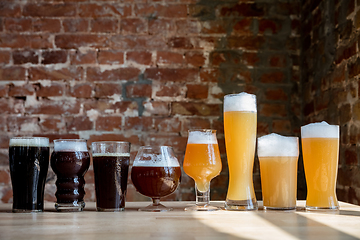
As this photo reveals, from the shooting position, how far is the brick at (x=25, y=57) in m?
2.08

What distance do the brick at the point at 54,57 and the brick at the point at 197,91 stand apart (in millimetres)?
691

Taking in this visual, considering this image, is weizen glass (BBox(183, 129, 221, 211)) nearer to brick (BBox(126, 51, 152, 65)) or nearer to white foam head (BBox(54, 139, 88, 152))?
white foam head (BBox(54, 139, 88, 152))

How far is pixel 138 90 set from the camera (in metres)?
2.08

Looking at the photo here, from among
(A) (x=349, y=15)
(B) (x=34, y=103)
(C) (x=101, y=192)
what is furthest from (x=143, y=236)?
(B) (x=34, y=103)

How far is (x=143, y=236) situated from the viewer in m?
0.66

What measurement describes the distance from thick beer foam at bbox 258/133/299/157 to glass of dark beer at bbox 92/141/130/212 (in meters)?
0.37

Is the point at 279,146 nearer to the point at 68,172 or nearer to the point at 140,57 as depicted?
the point at 68,172

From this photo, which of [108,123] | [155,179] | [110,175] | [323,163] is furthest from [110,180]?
[108,123]

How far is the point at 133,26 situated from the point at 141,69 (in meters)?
0.24

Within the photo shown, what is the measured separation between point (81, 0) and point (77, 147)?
1.36 metres

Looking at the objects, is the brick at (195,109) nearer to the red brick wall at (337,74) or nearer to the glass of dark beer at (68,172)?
the red brick wall at (337,74)

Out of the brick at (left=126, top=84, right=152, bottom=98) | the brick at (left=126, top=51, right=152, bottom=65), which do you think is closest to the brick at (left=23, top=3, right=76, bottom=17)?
the brick at (left=126, top=51, right=152, bottom=65)

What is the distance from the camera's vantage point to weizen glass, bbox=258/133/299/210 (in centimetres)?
99


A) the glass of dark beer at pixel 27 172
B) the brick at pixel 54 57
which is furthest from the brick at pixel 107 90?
the glass of dark beer at pixel 27 172
